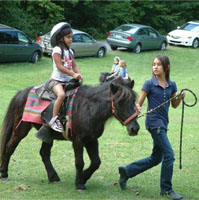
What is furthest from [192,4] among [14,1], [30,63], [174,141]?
[174,141]

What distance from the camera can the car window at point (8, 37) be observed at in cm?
2388

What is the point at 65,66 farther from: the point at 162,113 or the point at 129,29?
the point at 129,29

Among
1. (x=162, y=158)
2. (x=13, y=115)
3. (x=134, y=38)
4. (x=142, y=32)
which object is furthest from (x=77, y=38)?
(x=162, y=158)

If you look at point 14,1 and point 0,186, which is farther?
point 14,1

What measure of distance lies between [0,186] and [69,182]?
1129 millimetres

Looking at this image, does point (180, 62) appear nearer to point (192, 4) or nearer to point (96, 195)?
point (192, 4)

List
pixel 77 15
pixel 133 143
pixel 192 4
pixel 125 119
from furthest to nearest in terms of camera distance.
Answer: pixel 192 4 → pixel 77 15 → pixel 133 143 → pixel 125 119

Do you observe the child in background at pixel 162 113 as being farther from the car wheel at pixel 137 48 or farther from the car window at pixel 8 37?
the car wheel at pixel 137 48

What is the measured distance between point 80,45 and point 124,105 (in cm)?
2227

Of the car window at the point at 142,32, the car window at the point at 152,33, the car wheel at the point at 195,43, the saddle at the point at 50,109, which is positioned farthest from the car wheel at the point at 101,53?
the saddle at the point at 50,109

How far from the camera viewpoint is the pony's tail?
24.9 feet

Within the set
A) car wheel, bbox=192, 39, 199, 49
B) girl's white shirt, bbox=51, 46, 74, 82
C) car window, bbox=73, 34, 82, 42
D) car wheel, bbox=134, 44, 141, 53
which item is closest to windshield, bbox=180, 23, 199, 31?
car wheel, bbox=192, 39, 199, 49

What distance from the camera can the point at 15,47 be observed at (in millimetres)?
24547

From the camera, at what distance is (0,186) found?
7.19 metres
